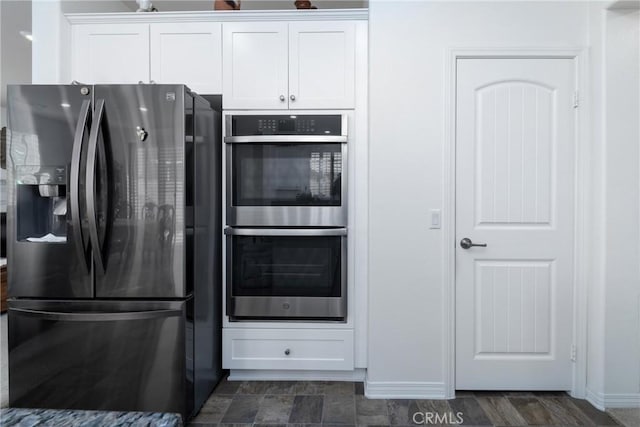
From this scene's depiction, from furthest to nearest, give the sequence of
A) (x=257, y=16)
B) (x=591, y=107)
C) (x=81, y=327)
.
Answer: (x=257, y=16) → (x=591, y=107) → (x=81, y=327)

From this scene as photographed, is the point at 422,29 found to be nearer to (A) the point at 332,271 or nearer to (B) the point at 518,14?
(B) the point at 518,14

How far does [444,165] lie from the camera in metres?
2.09

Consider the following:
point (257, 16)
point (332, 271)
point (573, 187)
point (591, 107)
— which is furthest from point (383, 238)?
point (257, 16)

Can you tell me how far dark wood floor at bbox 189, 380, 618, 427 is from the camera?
6.21 feet

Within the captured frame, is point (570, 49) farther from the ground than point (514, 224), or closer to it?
farther from the ground

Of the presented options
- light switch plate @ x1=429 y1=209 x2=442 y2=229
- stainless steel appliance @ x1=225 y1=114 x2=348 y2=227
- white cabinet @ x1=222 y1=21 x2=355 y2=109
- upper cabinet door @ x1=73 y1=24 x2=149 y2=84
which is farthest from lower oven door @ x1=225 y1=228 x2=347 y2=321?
upper cabinet door @ x1=73 y1=24 x2=149 y2=84

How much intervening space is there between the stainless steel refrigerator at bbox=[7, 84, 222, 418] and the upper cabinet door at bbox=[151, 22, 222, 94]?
0.52 meters

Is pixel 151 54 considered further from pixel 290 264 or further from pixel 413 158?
pixel 413 158

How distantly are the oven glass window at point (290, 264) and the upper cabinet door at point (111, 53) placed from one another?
131cm

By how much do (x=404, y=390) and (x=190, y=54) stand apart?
8.36 ft

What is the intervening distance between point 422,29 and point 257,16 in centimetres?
105

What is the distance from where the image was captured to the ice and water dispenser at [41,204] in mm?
1792

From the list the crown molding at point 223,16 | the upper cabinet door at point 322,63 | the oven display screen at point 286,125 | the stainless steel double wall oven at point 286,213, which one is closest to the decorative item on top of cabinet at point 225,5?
the crown molding at point 223,16

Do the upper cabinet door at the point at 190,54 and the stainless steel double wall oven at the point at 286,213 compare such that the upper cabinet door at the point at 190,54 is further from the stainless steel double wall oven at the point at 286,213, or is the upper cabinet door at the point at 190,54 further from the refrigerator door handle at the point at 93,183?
the refrigerator door handle at the point at 93,183
